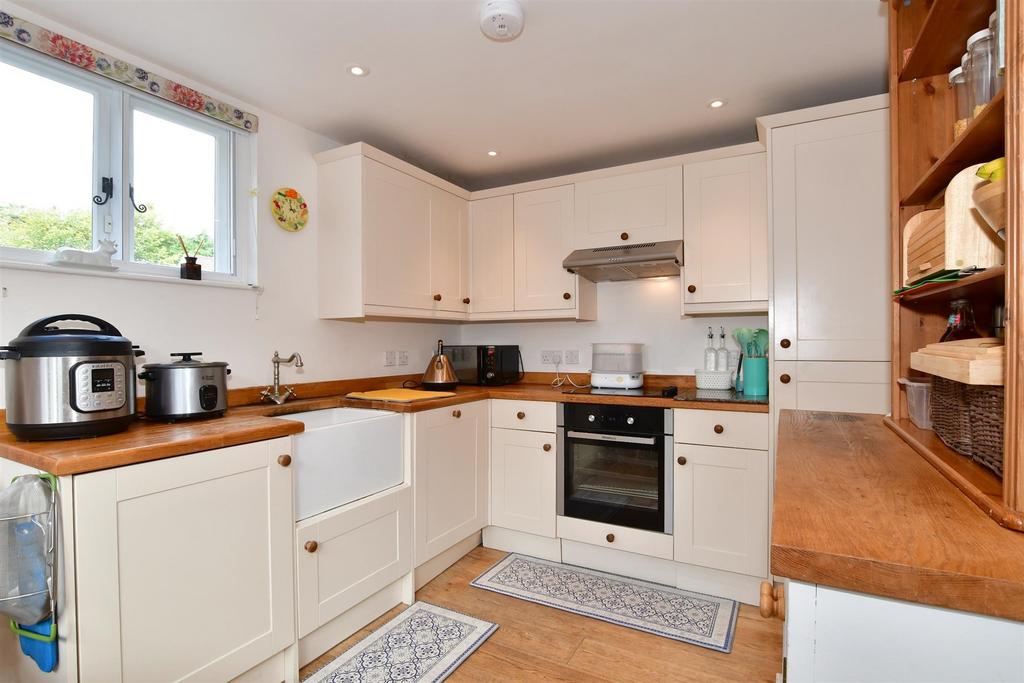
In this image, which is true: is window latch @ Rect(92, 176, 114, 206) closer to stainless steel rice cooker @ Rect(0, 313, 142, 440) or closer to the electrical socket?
stainless steel rice cooker @ Rect(0, 313, 142, 440)

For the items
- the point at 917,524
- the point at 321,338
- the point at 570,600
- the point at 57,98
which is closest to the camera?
the point at 917,524

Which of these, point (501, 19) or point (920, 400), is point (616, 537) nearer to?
point (920, 400)

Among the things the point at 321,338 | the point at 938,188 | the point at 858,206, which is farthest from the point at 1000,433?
the point at 321,338

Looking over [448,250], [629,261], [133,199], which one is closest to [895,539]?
[629,261]

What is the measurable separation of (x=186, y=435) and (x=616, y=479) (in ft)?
6.34

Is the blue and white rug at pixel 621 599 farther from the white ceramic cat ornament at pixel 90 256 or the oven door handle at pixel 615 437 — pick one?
the white ceramic cat ornament at pixel 90 256

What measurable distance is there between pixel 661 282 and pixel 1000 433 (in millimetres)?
2379

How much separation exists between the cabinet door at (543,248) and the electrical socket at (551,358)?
455mm

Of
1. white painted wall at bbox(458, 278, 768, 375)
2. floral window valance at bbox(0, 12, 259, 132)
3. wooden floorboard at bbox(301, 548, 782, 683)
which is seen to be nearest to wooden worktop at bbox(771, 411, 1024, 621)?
wooden floorboard at bbox(301, 548, 782, 683)

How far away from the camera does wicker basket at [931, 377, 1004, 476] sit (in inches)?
32.2

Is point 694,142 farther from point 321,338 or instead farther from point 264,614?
point 264,614

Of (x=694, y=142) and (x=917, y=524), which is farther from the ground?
(x=694, y=142)

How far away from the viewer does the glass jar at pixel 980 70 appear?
0.92m

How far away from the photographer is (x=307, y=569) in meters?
1.85
